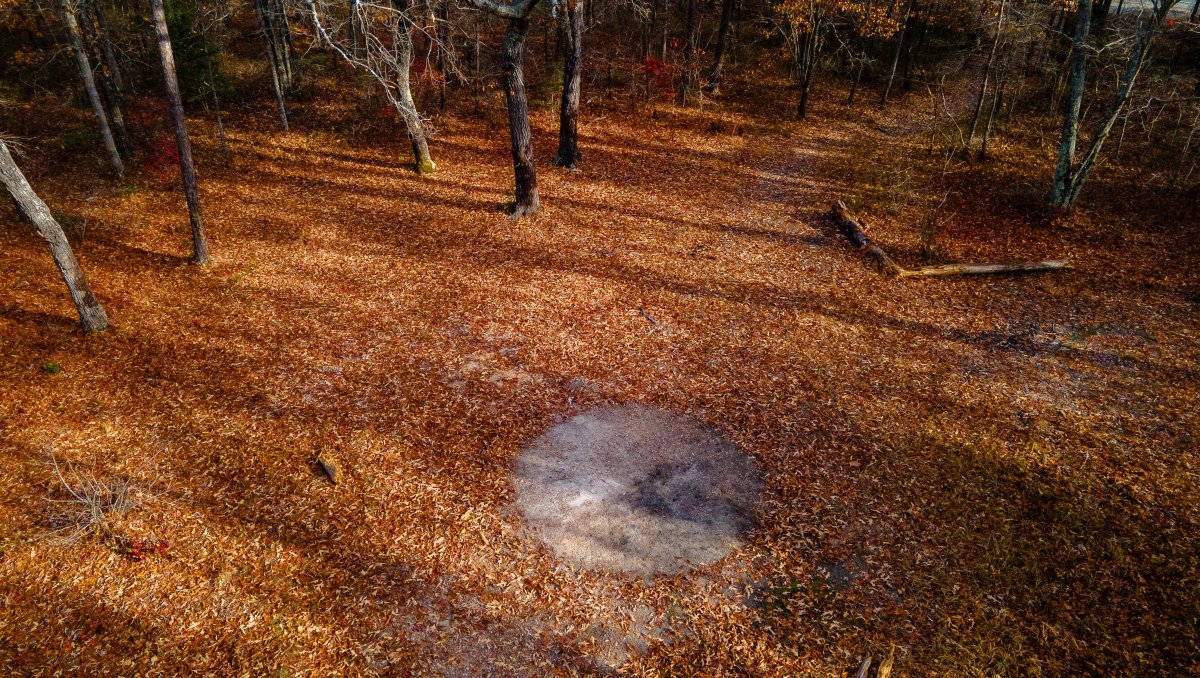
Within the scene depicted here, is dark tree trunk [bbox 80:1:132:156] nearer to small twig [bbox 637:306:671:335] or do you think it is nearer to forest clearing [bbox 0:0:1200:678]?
forest clearing [bbox 0:0:1200:678]

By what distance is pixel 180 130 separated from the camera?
12352mm

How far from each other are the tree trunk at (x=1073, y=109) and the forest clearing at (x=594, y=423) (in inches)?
35.6

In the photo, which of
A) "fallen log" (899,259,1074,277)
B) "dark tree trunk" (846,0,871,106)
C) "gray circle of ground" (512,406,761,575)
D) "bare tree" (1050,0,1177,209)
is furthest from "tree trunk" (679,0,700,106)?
"gray circle of ground" (512,406,761,575)

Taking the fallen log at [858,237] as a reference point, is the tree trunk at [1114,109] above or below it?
above

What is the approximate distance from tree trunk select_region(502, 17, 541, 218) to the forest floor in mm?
811

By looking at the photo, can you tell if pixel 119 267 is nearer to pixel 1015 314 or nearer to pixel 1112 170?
pixel 1015 314

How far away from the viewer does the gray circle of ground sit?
7988 mm

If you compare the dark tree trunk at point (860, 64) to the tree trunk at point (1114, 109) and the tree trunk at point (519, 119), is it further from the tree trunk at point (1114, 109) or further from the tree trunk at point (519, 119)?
the tree trunk at point (519, 119)

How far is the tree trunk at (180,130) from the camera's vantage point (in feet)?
37.1

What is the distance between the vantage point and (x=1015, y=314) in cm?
1301

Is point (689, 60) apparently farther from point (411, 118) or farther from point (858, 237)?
point (858, 237)

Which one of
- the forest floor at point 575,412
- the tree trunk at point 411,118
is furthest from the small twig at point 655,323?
the tree trunk at point 411,118

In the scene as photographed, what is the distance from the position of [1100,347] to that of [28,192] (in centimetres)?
2083

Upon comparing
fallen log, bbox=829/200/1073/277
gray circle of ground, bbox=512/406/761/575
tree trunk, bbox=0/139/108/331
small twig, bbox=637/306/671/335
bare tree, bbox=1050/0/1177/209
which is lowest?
gray circle of ground, bbox=512/406/761/575
